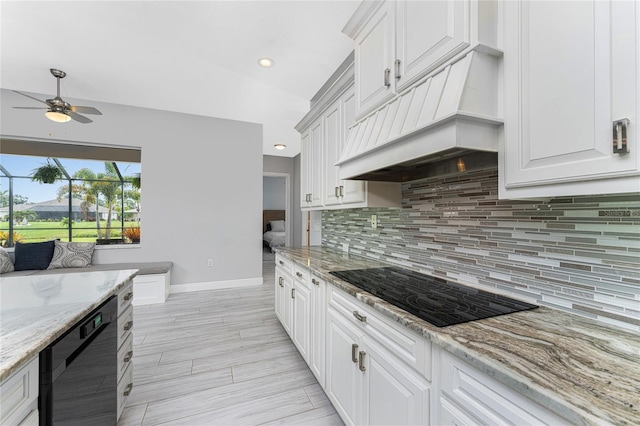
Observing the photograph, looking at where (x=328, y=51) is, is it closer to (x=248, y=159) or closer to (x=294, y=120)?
(x=294, y=120)

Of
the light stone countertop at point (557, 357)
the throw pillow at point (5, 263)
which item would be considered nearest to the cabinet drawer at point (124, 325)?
the light stone countertop at point (557, 357)

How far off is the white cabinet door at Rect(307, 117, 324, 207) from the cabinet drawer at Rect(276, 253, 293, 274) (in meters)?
0.64

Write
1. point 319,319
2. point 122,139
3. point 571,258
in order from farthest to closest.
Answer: point 122,139 < point 319,319 < point 571,258

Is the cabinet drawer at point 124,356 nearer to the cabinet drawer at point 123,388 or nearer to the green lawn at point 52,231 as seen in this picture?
the cabinet drawer at point 123,388

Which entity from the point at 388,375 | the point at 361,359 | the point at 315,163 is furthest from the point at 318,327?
the point at 315,163

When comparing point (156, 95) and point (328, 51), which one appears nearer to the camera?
point (328, 51)

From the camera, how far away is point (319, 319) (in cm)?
181

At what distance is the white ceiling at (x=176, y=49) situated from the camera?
2139 mm

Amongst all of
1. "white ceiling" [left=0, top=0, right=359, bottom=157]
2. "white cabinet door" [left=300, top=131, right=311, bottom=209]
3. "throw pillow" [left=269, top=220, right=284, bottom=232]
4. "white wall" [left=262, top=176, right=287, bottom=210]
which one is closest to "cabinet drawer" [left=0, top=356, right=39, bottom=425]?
"white cabinet door" [left=300, top=131, right=311, bottom=209]

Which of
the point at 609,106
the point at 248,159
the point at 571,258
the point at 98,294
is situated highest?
the point at 248,159

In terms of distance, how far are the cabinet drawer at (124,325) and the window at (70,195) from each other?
309cm

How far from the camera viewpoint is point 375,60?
162 centimetres

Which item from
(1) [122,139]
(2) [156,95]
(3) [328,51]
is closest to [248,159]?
(2) [156,95]

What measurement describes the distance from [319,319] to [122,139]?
420 cm
